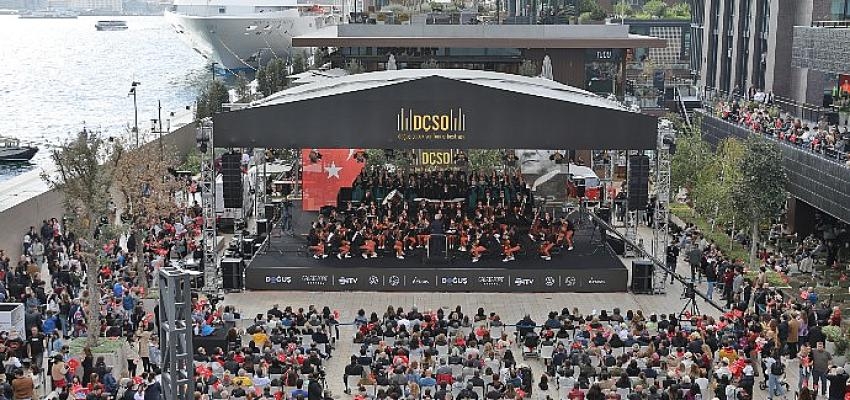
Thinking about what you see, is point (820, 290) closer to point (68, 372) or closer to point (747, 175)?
point (747, 175)

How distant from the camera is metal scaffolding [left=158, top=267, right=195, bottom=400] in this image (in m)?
13.1

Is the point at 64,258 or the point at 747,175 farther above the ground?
the point at 747,175

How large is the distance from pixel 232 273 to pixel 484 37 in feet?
89.1

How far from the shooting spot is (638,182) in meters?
27.7

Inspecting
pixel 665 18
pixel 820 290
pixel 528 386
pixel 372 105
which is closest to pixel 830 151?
pixel 820 290

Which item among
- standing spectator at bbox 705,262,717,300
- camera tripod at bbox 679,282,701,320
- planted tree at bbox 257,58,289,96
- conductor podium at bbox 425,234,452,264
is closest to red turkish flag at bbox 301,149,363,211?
conductor podium at bbox 425,234,452,264

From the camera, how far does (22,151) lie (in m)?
75.4

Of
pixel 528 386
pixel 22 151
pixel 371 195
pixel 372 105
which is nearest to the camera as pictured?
pixel 528 386

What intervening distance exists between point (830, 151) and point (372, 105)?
46.0ft

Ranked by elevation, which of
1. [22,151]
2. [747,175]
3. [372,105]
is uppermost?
[372,105]

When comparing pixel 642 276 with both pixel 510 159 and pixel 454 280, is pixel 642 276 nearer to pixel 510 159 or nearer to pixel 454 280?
pixel 454 280

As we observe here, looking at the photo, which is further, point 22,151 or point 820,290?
point 22,151

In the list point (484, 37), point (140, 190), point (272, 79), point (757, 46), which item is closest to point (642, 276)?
point (140, 190)

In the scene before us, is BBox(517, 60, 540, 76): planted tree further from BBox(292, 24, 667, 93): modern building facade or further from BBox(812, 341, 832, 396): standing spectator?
BBox(812, 341, 832, 396): standing spectator
